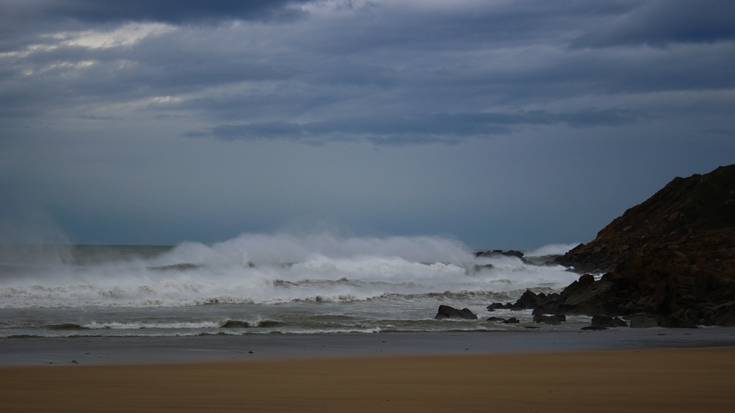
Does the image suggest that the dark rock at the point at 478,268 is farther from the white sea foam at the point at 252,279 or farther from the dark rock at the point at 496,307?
the dark rock at the point at 496,307

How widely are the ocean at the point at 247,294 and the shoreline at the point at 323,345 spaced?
118cm

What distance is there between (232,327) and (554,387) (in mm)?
10761

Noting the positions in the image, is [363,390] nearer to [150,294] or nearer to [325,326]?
[325,326]

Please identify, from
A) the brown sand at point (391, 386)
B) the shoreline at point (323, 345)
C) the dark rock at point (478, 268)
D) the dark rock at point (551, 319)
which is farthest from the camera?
the dark rock at point (478, 268)

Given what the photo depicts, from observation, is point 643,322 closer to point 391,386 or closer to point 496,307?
point 496,307

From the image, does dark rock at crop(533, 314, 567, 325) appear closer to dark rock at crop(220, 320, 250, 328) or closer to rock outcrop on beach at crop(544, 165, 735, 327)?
rock outcrop on beach at crop(544, 165, 735, 327)

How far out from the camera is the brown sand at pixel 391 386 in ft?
28.2

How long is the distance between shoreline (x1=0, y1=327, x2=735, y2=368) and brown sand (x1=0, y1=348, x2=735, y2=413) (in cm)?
133

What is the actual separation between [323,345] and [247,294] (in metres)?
14.0

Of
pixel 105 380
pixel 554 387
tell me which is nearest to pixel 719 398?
pixel 554 387

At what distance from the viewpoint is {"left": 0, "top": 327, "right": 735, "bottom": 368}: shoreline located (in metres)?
13.9

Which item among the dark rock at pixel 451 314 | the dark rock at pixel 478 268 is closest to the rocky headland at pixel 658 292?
the dark rock at pixel 451 314

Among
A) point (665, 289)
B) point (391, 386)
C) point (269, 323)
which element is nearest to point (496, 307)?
point (665, 289)

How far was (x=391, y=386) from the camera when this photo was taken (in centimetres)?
1023
